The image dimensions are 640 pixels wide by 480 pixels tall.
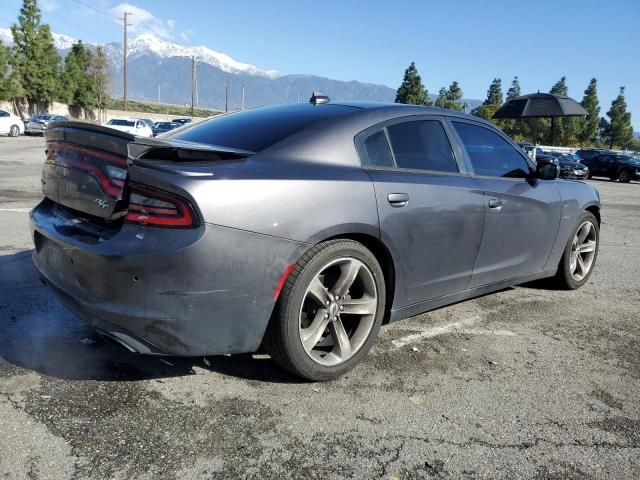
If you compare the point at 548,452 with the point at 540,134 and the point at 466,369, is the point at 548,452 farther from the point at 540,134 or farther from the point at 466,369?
the point at 540,134

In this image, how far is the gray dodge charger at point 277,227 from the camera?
2436 mm

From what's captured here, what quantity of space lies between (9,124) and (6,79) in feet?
52.0

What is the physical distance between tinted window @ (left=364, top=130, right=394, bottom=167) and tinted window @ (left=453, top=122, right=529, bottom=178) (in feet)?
2.60

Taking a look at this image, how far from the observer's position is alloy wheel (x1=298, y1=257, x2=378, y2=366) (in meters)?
2.89

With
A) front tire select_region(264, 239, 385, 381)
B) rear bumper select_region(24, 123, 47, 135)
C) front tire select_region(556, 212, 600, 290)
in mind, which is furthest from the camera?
rear bumper select_region(24, 123, 47, 135)

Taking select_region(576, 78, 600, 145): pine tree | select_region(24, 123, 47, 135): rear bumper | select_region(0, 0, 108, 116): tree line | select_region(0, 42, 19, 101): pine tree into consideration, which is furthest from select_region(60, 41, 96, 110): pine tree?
select_region(576, 78, 600, 145): pine tree

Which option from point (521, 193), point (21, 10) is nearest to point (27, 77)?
point (21, 10)

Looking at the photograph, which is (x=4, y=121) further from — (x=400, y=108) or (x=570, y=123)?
(x=570, y=123)

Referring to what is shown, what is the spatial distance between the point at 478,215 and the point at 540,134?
63.5 m

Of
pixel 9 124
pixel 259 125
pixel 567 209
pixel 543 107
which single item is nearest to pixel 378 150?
pixel 259 125

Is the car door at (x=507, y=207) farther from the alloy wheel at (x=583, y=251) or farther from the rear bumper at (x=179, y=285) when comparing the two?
the rear bumper at (x=179, y=285)

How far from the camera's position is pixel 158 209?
243 centimetres

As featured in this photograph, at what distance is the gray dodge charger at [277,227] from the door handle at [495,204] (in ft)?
0.05

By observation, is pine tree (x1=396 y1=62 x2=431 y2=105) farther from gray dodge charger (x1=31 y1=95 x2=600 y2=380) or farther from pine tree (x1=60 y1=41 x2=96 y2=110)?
gray dodge charger (x1=31 y1=95 x2=600 y2=380)
